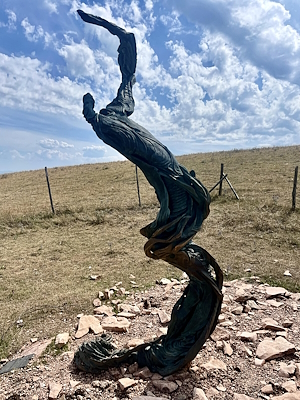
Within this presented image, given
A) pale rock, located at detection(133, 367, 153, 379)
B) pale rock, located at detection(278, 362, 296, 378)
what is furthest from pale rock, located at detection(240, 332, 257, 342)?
pale rock, located at detection(133, 367, 153, 379)

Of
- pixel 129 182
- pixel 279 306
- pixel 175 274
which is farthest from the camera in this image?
pixel 129 182

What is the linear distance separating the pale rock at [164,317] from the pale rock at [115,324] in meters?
0.48

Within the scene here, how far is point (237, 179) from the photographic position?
639 inches

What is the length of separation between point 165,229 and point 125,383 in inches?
62.4

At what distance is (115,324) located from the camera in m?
4.34

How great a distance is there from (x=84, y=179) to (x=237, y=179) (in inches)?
409

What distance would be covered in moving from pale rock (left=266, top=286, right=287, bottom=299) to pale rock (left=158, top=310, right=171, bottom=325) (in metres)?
1.72

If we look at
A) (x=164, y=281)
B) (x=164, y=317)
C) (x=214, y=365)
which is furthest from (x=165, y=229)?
(x=164, y=281)

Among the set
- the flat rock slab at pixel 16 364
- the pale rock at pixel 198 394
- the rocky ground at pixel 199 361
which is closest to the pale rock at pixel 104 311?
the rocky ground at pixel 199 361

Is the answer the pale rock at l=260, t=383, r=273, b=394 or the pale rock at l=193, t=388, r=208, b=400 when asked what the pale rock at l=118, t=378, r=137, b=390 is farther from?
the pale rock at l=260, t=383, r=273, b=394

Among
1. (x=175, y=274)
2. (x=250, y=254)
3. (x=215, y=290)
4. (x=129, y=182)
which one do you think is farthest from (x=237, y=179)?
(x=215, y=290)

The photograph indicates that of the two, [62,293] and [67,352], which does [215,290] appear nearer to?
[67,352]

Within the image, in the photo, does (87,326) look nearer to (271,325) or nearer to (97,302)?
(97,302)

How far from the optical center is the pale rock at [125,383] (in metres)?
2.91
